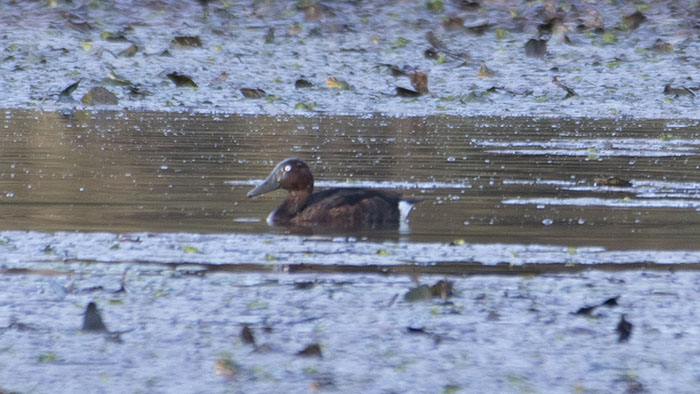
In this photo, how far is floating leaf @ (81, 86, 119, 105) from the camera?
17406 millimetres

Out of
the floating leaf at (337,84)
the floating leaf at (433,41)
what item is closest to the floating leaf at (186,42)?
the floating leaf at (337,84)

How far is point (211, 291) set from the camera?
6477 millimetres

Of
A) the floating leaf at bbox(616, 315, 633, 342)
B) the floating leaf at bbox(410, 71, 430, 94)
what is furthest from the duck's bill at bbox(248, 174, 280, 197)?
the floating leaf at bbox(410, 71, 430, 94)

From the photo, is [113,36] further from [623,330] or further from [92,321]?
[623,330]

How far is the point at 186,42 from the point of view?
19.9 m

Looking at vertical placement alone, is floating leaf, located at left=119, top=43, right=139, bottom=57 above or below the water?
above

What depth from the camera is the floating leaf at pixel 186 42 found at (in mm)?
19875

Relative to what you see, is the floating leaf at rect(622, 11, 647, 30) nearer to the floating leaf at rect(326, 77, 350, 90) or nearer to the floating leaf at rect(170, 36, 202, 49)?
the floating leaf at rect(326, 77, 350, 90)

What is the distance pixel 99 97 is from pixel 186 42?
2.75m

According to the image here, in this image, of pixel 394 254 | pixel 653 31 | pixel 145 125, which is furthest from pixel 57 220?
pixel 653 31

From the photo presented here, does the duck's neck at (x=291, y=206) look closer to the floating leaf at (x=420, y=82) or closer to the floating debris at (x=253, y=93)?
the floating debris at (x=253, y=93)

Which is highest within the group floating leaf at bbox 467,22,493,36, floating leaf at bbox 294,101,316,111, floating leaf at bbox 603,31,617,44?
floating leaf at bbox 467,22,493,36

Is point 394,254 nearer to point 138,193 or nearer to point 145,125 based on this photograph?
point 138,193

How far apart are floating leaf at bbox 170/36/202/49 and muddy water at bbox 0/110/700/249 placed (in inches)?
141
